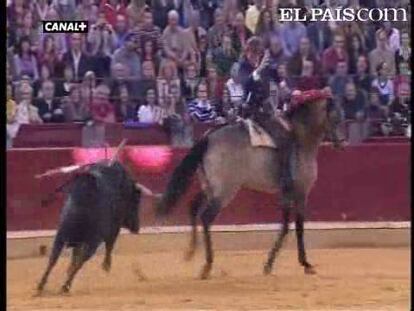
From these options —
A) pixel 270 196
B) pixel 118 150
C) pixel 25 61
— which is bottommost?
pixel 270 196

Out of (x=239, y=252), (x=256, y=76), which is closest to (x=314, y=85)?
(x=256, y=76)

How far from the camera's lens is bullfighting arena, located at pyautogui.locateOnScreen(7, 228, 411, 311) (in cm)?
877

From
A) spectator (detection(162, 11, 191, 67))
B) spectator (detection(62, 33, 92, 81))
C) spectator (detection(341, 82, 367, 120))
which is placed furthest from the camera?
spectator (detection(341, 82, 367, 120))

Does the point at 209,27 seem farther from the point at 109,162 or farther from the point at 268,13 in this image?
the point at 109,162

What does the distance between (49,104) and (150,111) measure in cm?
58

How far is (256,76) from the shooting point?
898 cm

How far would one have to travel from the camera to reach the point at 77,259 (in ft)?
29.0

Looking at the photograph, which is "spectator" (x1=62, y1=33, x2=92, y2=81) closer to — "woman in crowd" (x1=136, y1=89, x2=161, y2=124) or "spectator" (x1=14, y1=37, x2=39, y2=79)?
"spectator" (x1=14, y1=37, x2=39, y2=79)

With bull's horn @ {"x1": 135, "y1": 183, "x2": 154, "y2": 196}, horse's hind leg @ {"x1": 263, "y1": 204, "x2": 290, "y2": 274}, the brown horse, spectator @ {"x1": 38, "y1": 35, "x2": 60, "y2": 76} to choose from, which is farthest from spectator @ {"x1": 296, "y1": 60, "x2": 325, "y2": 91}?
spectator @ {"x1": 38, "y1": 35, "x2": 60, "y2": 76}

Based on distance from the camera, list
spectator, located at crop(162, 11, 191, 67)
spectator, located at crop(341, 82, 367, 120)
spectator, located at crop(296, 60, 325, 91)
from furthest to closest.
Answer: spectator, located at crop(341, 82, 367, 120) < spectator, located at crop(296, 60, 325, 91) < spectator, located at crop(162, 11, 191, 67)

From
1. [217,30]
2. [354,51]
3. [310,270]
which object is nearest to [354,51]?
[354,51]

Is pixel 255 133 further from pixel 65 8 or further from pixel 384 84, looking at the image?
pixel 65 8

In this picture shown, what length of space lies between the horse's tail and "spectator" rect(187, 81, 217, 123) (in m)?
0.12

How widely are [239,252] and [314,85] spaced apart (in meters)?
1.05
